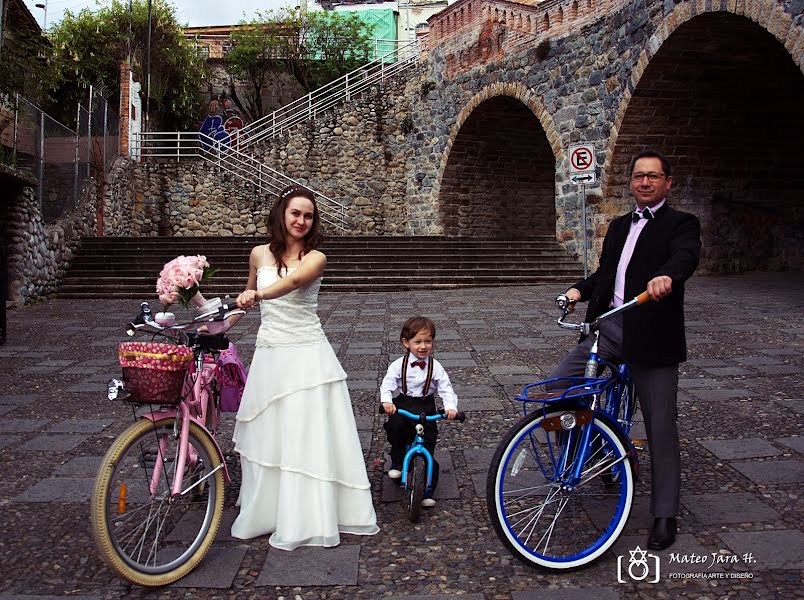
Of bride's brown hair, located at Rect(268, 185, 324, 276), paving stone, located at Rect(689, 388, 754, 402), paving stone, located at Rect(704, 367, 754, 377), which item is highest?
bride's brown hair, located at Rect(268, 185, 324, 276)

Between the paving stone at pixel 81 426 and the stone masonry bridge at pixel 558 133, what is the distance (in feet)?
28.0

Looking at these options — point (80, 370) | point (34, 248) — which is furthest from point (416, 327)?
point (34, 248)

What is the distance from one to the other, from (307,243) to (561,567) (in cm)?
157

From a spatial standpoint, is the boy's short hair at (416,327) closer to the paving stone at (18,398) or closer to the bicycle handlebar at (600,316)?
the bicycle handlebar at (600,316)

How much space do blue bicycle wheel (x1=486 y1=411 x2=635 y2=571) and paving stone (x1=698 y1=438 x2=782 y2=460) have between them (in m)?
1.39

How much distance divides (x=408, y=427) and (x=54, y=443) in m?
2.28

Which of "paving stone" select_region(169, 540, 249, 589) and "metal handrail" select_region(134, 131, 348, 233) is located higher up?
"metal handrail" select_region(134, 131, 348, 233)

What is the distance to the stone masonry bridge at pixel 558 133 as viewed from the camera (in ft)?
41.3

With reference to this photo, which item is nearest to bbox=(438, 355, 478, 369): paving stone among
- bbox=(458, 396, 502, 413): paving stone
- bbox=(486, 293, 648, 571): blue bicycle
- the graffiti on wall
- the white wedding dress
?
bbox=(458, 396, 502, 413): paving stone

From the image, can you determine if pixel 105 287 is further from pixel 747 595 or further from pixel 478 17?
pixel 747 595

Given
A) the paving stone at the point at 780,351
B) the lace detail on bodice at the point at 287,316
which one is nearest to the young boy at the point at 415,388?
the lace detail on bodice at the point at 287,316

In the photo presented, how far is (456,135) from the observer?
19.6m

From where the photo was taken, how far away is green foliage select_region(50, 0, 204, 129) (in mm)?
24375

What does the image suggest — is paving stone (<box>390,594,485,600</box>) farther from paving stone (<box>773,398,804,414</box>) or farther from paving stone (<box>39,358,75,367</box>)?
paving stone (<box>39,358,75,367</box>)
